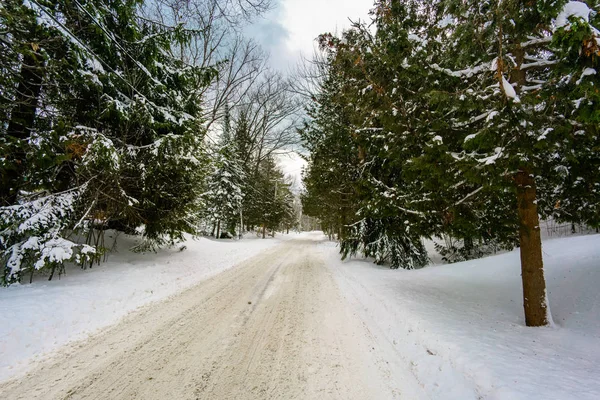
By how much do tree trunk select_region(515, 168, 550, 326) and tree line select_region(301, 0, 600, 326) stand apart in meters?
0.01

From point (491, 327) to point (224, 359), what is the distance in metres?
3.76

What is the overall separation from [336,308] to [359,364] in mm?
1960

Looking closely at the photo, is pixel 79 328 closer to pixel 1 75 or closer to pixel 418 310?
pixel 1 75

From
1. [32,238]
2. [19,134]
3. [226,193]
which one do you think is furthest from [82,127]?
[226,193]

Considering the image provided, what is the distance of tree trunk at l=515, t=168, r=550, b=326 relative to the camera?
370cm

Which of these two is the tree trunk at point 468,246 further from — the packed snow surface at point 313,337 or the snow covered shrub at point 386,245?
the packed snow surface at point 313,337

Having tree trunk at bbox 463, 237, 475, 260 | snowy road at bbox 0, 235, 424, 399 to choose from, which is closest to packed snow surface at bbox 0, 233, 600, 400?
snowy road at bbox 0, 235, 424, 399

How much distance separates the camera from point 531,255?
3771 mm

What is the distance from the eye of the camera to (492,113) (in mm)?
3131

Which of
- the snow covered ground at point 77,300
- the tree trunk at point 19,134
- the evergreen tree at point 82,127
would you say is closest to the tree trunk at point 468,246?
the snow covered ground at point 77,300

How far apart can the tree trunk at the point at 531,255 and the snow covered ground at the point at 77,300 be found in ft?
20.9

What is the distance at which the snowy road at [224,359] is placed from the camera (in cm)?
243

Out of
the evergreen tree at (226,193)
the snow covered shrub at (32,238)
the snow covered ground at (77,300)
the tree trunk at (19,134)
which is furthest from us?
the evergreen tree at (226,193)

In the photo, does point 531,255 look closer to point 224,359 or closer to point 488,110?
point 488,110
